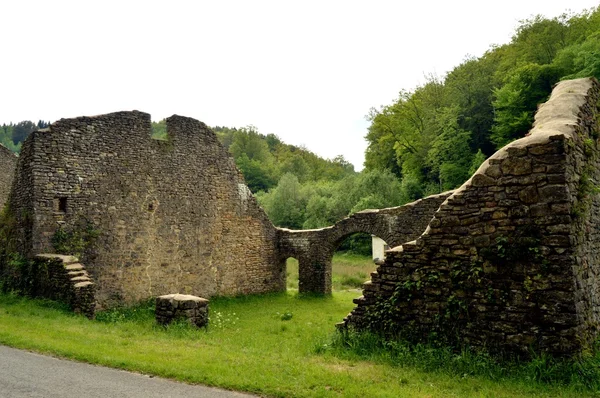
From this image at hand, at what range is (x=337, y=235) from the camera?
1952 centimetres

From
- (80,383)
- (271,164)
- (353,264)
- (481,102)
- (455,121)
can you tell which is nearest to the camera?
(80,383)

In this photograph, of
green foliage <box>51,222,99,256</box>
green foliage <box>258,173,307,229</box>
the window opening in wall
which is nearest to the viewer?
green foliage <box>51,222,99,256</box>

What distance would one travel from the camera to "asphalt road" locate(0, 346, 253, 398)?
17.8 ft

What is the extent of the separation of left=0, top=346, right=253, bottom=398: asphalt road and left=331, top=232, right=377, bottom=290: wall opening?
55.1 ft

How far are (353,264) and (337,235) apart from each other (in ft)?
46.6

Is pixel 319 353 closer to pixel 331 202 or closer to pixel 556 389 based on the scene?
pixel 556 389

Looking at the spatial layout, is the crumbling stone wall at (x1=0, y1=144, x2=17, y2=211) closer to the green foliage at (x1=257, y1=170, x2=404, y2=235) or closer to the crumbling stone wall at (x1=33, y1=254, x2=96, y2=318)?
the crumbling stone wall at (x1=33, y1=254, x2=96, y2=318)

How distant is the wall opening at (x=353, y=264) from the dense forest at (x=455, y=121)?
3.09 meters

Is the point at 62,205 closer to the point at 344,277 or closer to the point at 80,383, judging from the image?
the point at 80,383

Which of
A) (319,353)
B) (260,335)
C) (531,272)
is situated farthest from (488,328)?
(260,335)

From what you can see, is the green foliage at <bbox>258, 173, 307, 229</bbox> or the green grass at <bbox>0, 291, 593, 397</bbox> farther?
the green foliage at <bbox>258, 173, 307, 229</bbox>

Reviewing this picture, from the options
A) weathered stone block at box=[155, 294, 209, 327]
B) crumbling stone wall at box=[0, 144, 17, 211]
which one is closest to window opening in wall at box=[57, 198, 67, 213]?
weathered stone block at box=[155, 294, 209, 327]

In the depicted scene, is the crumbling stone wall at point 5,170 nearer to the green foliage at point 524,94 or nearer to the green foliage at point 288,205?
the green foliage at point 524,94

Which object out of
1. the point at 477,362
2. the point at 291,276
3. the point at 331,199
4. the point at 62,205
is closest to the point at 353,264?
the point at 291,276
